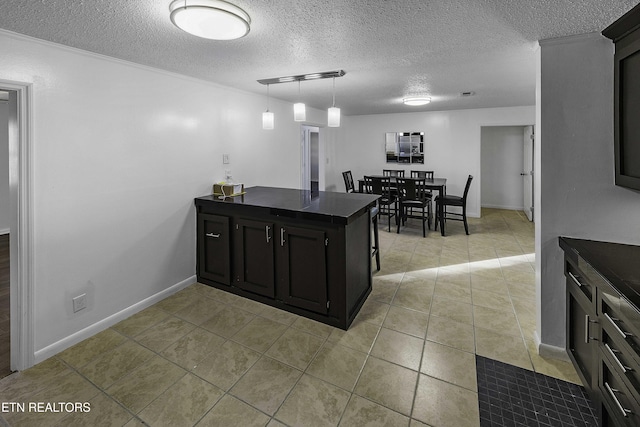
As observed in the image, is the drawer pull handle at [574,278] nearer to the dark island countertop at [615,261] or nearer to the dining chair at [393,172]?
the dark island countertop at [615,261]

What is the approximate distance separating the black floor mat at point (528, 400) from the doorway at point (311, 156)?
4.25 meters

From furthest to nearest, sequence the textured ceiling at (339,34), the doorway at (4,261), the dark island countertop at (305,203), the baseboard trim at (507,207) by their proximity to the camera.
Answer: the baseboard trim at (507,207)
the dark island countertop at (305,203)
the doorway at (4,261)
the textured ceiling at (339,34)

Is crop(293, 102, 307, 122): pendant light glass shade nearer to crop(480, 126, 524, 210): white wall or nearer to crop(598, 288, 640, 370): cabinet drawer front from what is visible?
crop(598, 288, 640, 370): cabinet drawer front

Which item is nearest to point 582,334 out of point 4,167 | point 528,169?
point 528,169

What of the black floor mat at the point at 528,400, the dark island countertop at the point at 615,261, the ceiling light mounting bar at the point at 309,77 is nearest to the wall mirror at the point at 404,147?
the ceiling light mounting bar at the point at 309,77

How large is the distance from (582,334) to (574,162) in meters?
0.98

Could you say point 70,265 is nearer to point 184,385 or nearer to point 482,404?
point 184,385

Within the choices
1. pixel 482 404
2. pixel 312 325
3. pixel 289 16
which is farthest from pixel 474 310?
pixel 289 16

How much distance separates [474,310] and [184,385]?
7.30 feet

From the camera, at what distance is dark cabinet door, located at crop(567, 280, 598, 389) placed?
1.45m

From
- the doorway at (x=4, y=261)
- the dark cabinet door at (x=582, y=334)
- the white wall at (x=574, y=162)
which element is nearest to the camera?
the dark cabinet door at (x=582, y=334)

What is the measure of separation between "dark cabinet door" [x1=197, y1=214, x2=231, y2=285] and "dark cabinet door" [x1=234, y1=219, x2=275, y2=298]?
13 centimetres

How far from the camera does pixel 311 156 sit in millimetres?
6066

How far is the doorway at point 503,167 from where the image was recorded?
654 centimetres
